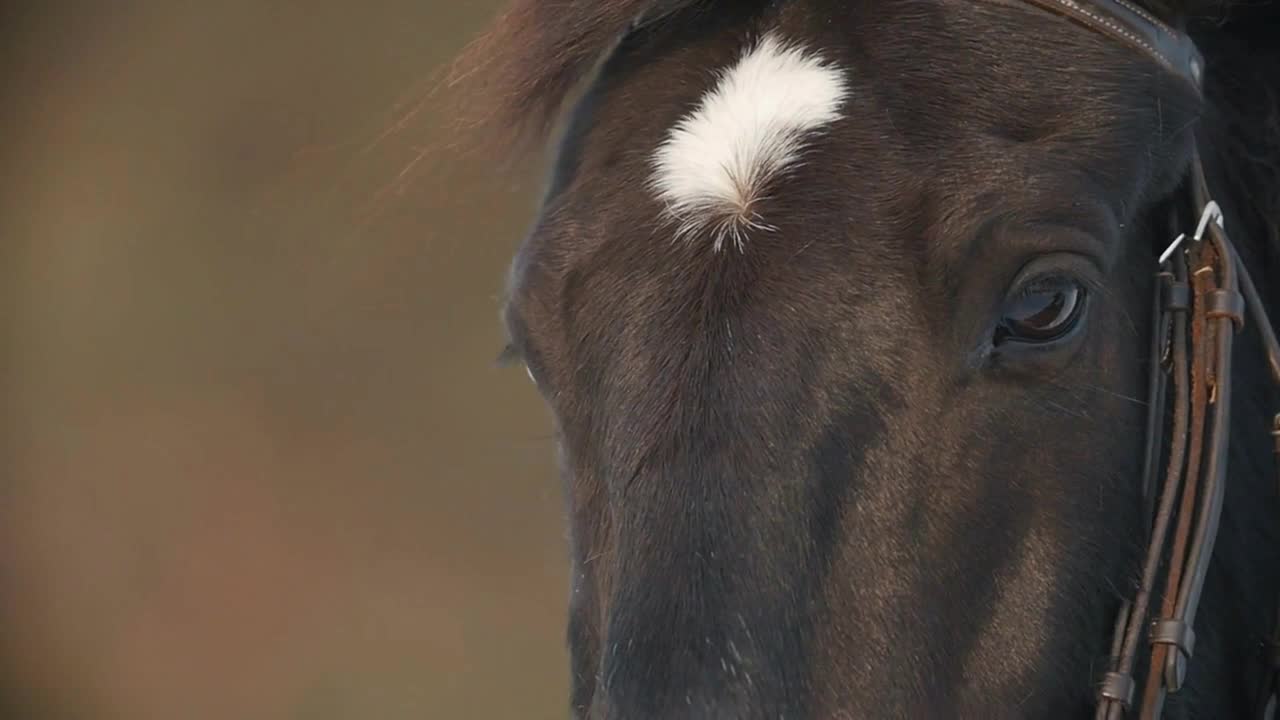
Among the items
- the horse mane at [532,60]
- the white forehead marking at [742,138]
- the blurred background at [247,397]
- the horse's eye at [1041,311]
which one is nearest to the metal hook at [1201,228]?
the horse's eye at [1041,311]

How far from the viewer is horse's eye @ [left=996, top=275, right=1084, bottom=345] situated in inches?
34.8

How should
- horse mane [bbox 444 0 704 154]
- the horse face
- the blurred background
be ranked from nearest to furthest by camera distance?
the horse face
horse mane [bbox 444 0 704 154]
the blurred background

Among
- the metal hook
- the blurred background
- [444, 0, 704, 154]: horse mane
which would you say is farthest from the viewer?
the blurred background

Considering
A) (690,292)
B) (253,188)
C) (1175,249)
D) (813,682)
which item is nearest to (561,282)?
(690,292)

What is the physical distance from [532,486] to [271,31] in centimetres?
113

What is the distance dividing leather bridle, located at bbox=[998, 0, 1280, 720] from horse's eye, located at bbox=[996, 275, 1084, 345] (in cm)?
11

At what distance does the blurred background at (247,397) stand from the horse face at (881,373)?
170 cm

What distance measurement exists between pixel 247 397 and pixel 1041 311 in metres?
2.16

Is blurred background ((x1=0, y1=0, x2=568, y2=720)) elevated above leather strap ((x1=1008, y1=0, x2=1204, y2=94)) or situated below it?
below

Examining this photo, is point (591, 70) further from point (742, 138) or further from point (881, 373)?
point (881, 373)

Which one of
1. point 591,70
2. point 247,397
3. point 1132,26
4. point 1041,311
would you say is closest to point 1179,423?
point 1041,311

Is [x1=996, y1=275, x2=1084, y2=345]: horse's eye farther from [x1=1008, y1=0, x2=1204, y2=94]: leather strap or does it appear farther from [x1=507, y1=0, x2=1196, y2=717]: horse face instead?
[x1=1008, y1=0, x2=1204, y2=94]: leather strap

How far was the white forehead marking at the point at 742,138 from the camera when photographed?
0.93m

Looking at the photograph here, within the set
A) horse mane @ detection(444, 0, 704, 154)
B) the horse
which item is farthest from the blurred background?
the horse
